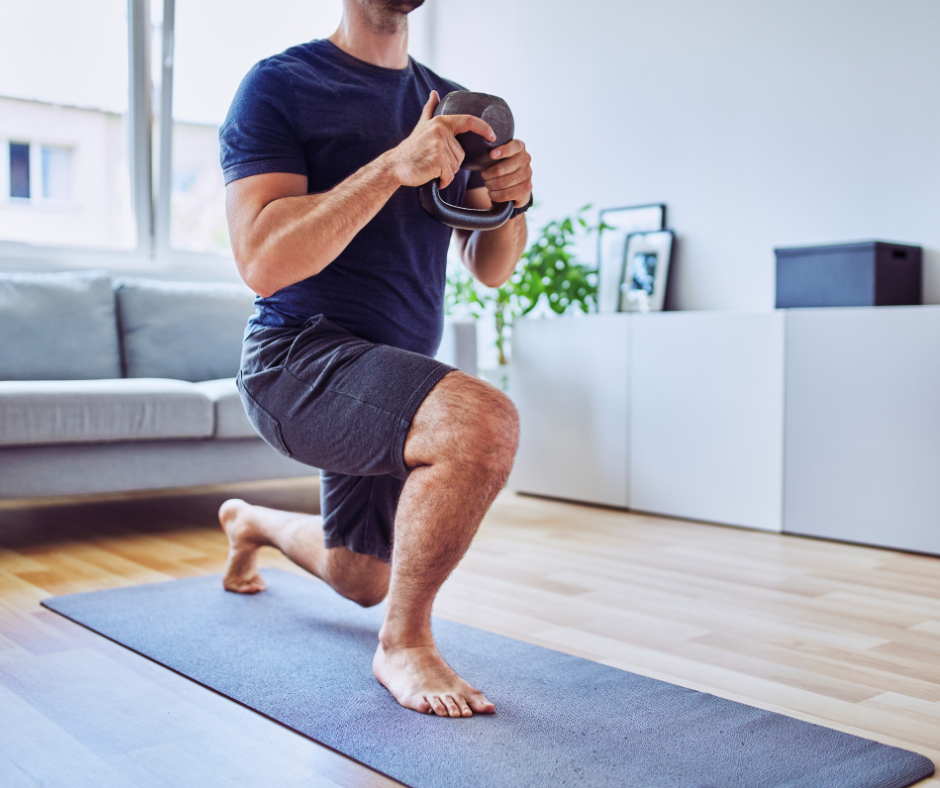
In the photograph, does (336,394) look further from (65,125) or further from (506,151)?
(65,125)

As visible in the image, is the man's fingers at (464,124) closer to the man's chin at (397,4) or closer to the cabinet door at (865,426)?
the man's chin at (397,4)

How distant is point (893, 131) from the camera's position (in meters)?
3.05

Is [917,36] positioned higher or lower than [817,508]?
higher

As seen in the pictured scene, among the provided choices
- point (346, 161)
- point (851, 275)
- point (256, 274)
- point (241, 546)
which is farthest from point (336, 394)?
point (851, 275)

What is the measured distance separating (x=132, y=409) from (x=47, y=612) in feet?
2.81

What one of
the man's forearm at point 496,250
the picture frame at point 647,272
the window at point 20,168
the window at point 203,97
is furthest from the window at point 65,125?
the man's forearm at point 496,250

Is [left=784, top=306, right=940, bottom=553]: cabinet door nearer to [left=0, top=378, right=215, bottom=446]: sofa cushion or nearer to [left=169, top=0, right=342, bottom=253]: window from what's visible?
[left=0, top=378, right=215, bottom=446]: sofa cushion

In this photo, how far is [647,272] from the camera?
12.1 ft

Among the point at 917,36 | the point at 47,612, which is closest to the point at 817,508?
the point at 917,36

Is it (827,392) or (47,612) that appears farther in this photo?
(827,392)

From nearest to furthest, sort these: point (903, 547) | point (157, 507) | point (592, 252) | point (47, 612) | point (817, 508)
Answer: point (47, 612) < point (903, 547) < point (817, 508) < point (157, 507) < point (592, 252)

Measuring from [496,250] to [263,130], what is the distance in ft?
1.58

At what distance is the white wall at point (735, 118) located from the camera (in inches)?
119

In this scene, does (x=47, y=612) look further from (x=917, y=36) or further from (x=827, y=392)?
(x=917, y=36)
